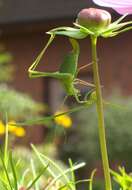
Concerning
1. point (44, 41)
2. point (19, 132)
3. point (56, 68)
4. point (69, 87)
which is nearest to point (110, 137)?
point (56, 68)

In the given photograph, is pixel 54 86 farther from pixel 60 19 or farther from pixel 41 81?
pixel 60 19

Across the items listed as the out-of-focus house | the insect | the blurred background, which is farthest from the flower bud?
the out-of-focus house

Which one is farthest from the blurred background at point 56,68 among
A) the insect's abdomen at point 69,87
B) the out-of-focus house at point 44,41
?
the insect's abdomen at point 69,87

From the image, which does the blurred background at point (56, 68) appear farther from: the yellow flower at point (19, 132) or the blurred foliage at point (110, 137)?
the yellow flower at point (19, 132)

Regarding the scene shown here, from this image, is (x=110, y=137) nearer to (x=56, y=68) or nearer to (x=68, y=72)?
(x=56, y=68)

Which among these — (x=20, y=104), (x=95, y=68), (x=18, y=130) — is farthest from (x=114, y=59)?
(x=95, y=68)

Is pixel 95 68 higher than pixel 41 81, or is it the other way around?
pixel 95 68
